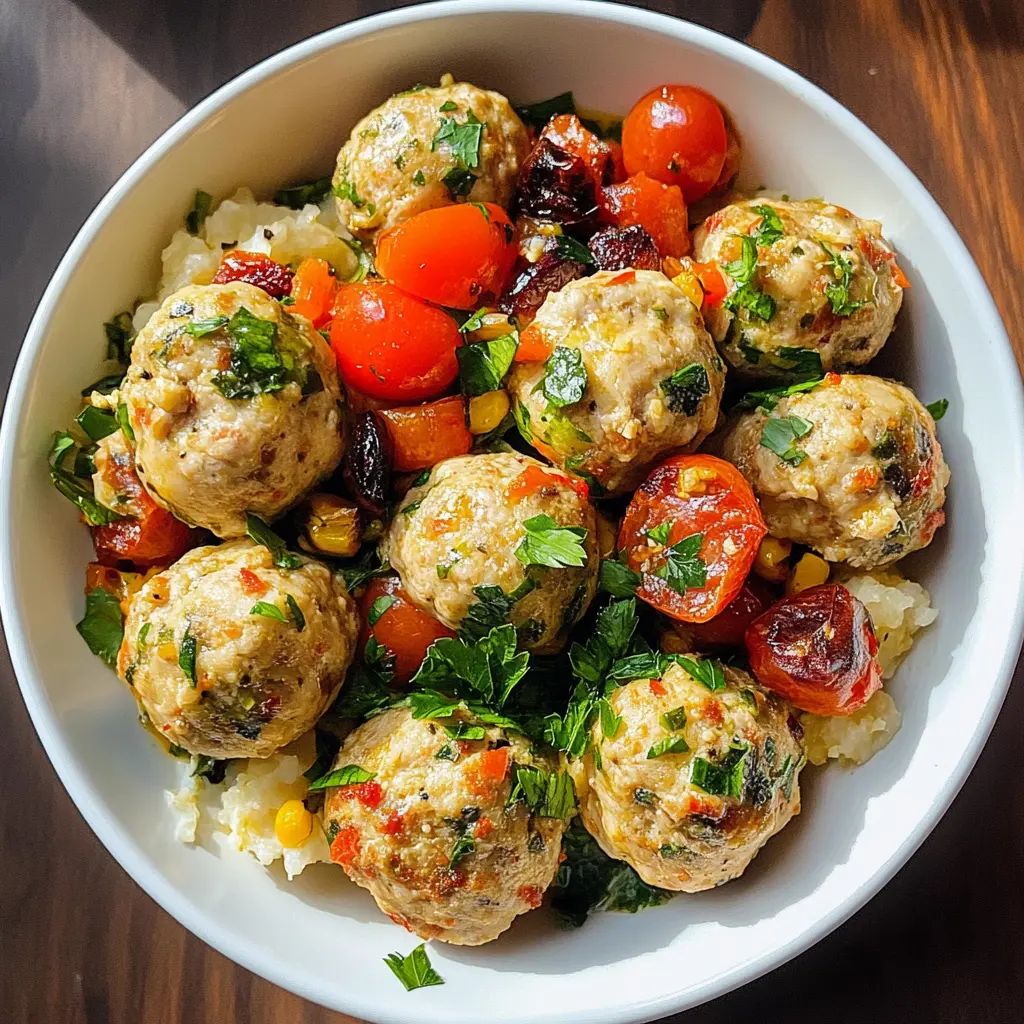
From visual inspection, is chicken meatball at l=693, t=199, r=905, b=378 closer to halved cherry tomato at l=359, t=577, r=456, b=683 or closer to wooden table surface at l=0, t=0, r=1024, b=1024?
wooden table surface at l=0, t=0, r=1024, b=1024

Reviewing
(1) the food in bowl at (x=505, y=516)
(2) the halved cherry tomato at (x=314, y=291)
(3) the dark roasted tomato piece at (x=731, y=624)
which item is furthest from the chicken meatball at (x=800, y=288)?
(2) the halved cherry tomato at (x=314, y=291)

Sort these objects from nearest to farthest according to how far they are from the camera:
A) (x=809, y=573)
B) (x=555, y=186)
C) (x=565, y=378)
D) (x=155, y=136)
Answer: (x=565, y=378) → (x=809, y=573) → (x=555, y=186) → (x=155, y=136)

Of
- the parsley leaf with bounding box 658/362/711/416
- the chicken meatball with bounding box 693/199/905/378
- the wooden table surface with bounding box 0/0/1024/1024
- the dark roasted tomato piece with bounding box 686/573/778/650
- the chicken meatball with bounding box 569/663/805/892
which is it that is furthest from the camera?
the wooden table surface with bounding box 0/0/1024/1024

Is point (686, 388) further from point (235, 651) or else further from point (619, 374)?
point (235, 651)

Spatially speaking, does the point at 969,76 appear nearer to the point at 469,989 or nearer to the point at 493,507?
the point at 493,507

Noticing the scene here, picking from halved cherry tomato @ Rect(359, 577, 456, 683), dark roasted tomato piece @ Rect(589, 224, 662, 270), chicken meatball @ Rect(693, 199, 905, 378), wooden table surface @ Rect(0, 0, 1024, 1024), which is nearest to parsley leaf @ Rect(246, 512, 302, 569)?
halved cherry tomato @ Rect(359, 577, 456, 683)

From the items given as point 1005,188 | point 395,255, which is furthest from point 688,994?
point 1005,188

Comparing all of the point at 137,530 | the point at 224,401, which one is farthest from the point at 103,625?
the point at 224,401

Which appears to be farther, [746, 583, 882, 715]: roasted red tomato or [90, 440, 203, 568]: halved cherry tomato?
[90, 440, 203, 568]: halved cherry tomato
